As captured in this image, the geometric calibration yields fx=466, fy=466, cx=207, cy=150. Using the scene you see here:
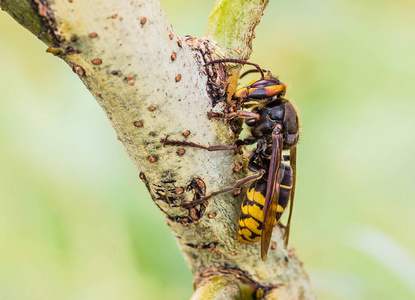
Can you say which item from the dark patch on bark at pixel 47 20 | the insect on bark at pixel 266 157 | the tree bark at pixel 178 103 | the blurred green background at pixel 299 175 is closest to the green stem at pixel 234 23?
the tree bark at pixel 178 103

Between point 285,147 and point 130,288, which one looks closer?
point 285,147

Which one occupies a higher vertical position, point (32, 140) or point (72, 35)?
point (32, 140)

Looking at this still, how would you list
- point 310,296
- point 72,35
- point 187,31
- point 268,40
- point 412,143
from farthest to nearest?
point 268,40 < point 187,31 < point 412,143 < point 310,296 < point 72,35

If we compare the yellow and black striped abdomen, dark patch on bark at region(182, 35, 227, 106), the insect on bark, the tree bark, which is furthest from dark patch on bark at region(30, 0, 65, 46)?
the yellow and black striped abdomen

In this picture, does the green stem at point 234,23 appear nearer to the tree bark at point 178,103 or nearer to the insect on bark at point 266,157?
the tree bark at point 178,103

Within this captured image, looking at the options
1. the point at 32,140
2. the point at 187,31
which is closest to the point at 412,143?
the point at 187,31

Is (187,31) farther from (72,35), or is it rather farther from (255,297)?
(72,35)

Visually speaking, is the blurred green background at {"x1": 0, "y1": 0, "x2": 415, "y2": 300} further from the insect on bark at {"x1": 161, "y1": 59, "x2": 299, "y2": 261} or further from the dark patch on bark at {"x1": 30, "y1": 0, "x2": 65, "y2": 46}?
the dark patch on bark at {"x1": 30, "y1": 0, "x2": 65, "y2": 46}
